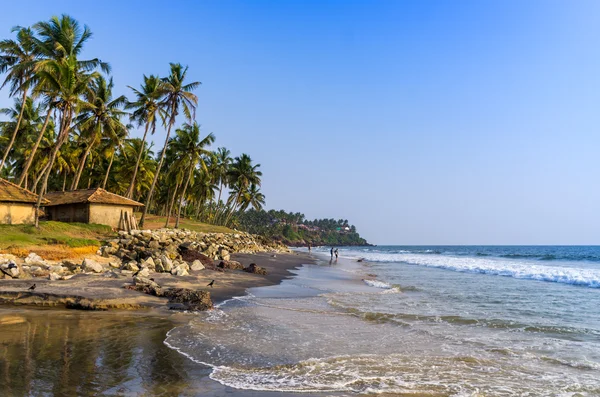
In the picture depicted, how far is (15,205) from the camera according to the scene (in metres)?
24.5

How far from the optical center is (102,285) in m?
12.6

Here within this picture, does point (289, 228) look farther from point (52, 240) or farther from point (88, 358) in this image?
point (88, 358)

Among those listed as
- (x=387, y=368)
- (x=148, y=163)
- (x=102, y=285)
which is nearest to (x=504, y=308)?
(x=387, y=368)

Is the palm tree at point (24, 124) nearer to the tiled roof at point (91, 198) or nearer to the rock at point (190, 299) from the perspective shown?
the tiled roof at point (91, 198)

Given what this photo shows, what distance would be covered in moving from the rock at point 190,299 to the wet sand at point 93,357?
1.55m

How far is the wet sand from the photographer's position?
17.2 feet

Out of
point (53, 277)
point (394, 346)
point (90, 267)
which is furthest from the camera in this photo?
point (90, 267)

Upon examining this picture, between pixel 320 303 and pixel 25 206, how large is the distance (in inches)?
829

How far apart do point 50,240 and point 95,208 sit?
26.1 feet

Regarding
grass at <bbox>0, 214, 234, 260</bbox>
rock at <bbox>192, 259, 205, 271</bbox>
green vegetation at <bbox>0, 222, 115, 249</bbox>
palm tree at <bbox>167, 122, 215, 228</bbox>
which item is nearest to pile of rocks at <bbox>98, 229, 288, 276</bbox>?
rock at <bbox>192, 259, 205, 271</bbox>

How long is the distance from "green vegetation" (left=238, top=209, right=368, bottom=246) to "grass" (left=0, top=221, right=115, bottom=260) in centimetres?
9009

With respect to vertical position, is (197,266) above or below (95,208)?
below

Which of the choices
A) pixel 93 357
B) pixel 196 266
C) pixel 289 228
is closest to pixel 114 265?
pixel 196 266

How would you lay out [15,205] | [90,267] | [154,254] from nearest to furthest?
[90,267], [154,254], [15,205]
